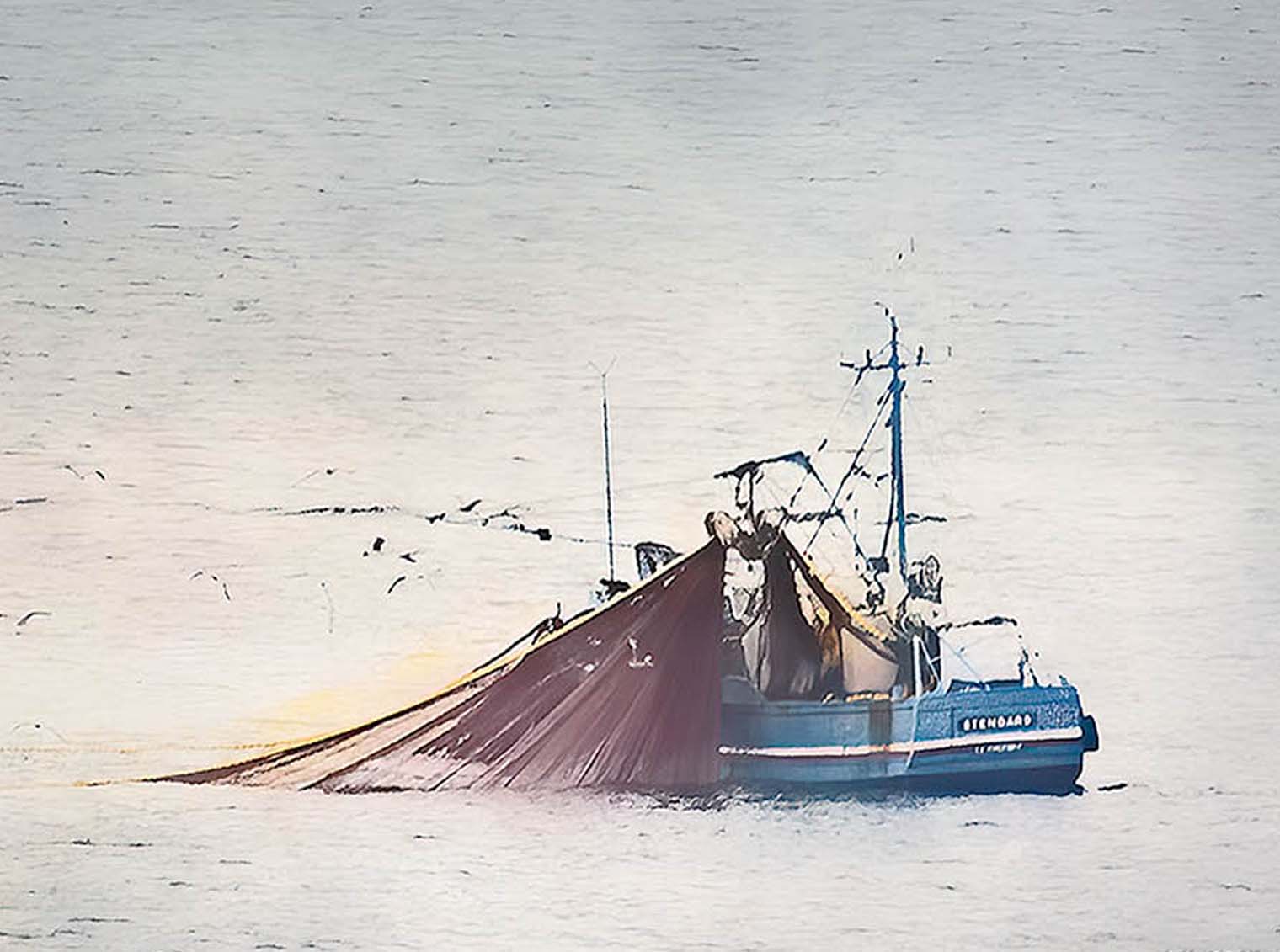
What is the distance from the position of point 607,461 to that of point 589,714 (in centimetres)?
32

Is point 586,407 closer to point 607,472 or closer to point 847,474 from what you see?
point 607,472

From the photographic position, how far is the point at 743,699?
2146mm

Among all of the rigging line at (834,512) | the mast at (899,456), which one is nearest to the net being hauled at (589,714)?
the rigging line at (834,512)

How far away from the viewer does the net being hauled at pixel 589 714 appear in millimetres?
2131

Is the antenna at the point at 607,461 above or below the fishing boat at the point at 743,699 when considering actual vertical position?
above

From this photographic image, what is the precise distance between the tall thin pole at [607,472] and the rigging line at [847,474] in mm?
244

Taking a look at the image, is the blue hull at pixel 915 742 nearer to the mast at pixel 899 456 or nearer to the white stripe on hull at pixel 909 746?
the white stripe on hull at pixel 909 746

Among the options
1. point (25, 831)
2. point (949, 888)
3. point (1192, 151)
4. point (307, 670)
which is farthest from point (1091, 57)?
point (25, 831)

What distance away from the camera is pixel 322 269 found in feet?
7.16

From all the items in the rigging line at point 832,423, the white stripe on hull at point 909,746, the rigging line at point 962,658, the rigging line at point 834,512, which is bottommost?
the white stripe on hull at point 909,746

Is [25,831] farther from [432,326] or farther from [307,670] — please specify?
[432,326]

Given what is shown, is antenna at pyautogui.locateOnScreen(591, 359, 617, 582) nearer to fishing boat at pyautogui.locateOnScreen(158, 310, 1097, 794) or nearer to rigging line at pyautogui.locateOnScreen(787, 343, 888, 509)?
fishing boat at pyautogui.locateOnScreen(158, 310, 1097, 794)

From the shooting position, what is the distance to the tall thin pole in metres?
2.17

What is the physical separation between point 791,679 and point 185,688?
2.47 feet
